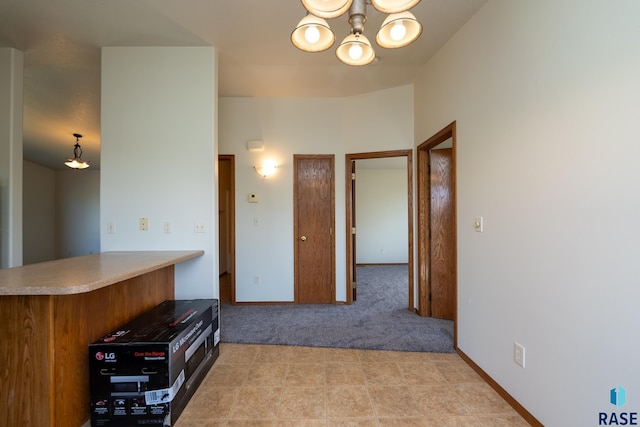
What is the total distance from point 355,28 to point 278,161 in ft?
7.83

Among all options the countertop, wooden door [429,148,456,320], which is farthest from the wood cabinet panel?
wooden door [429,148,456,320]

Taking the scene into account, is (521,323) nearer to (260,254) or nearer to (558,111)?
(558,111)

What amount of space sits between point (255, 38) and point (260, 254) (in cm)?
248

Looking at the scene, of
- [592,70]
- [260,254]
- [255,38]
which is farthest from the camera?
[260,254]

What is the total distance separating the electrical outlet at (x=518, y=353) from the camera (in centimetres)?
165

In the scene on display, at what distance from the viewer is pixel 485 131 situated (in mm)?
1978

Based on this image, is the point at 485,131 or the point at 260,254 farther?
the point at 260,254

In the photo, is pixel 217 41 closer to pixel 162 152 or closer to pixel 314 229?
pixel 162 152

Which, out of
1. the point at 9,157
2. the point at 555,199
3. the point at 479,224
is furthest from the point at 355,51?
the point at 9,157

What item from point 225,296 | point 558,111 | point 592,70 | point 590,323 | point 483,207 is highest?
point 592,70

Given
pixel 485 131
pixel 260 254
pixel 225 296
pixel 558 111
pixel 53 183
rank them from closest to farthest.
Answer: pixel 558 111 < pixel 485 131 < pixel 260 254 < pixel 225 296 < pixel 53 183

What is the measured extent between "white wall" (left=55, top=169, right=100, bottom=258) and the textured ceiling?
15.6 ft

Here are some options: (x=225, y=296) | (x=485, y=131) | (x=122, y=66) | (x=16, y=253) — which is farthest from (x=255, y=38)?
(x=225, y=296)

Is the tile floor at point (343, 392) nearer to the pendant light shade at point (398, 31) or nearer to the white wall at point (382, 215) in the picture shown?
the pendant light shade at point (398, 31)
